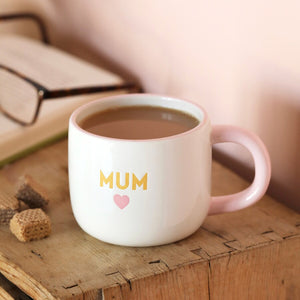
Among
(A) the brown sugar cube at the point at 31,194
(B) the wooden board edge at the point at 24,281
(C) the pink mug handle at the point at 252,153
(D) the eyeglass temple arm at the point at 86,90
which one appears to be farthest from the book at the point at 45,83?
(C) the pink mug handle at the point at 252,153

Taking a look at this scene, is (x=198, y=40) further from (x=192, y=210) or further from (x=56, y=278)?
(x=56, y=278)

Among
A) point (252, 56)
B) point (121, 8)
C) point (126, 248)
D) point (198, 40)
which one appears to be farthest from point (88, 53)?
point (126, 248)

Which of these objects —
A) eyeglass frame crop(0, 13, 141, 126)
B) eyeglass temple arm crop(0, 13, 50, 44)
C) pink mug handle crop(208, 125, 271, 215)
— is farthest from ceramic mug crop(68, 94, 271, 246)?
eyeglass temple arm crop(0, 13, 50, 44)

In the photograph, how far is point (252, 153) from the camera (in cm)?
63

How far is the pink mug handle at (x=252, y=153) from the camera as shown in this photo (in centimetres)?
62

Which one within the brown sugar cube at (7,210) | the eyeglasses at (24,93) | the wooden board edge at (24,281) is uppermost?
the eyeglasses at (24,93)

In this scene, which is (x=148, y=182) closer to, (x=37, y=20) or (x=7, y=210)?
(x=7, y=210)

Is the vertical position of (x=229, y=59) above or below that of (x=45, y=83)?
above

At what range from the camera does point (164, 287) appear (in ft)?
1.99

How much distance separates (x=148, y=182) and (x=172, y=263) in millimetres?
90

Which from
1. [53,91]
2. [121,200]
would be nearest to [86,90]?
[53,91]

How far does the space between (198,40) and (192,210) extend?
32 cm

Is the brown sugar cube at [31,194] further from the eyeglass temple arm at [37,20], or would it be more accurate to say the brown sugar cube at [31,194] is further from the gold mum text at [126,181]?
the eyeglass temple arm at [37,20]

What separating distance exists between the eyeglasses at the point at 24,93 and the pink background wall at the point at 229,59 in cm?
9
